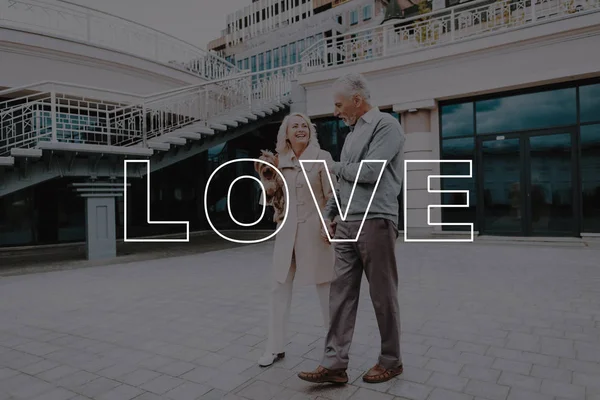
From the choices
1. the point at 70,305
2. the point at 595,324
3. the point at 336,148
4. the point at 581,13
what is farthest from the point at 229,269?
the point at 581,13

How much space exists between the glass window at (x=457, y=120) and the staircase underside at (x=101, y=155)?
547 centimetres

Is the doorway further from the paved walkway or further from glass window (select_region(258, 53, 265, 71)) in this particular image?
glass window (select_region(258, 53, 265, 71))

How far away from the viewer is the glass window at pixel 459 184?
11938 millimetres

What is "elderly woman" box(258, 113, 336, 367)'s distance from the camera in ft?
10.9

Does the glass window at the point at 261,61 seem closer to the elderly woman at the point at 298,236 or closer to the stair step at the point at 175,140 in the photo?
the stair step at the point at 175,140

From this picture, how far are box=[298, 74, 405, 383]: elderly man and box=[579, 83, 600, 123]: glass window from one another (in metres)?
9.96

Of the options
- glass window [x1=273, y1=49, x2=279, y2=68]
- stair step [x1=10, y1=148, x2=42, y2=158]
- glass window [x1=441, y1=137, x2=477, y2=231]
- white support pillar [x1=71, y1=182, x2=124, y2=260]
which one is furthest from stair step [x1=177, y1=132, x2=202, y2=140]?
glass window [x1=273, y1=49, x2=279, y2=68]

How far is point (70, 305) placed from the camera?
18.1 feet

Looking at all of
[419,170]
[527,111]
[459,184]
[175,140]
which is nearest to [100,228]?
[175,140]

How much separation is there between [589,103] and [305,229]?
10394 millimetres

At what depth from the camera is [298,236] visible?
333 cm

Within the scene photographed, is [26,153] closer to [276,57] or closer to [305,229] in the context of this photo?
[305,229]

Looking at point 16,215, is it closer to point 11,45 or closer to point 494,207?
point 11,45

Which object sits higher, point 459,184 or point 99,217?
point 459,184
